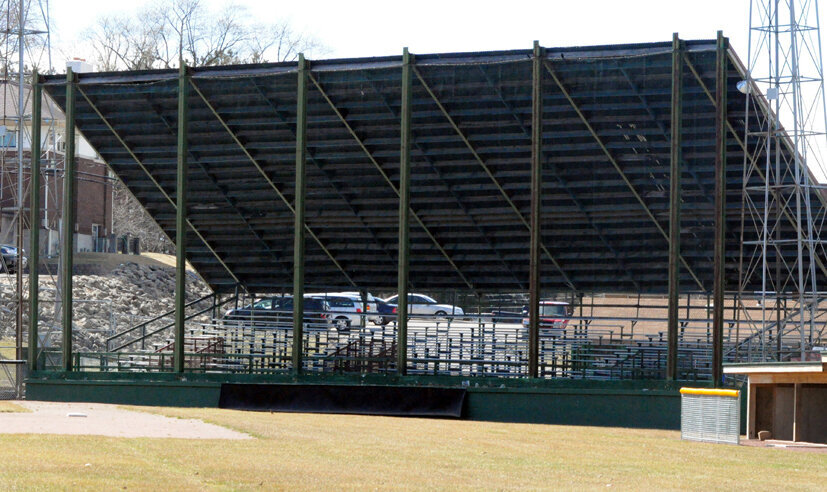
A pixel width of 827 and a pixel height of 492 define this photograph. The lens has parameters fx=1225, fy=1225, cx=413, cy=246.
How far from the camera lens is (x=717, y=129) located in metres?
23.2

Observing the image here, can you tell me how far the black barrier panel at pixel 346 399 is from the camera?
82.2 feet

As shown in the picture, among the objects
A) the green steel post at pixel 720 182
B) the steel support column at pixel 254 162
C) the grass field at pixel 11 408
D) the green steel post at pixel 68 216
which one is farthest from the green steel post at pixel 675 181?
the green steel post at pixel 68 216

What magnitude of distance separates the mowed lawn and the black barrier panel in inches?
154

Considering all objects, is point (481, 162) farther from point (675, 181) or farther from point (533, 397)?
point (533, 397)

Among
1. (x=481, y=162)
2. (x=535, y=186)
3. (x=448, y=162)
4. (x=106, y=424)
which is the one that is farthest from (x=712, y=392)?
(x=106, y=424)

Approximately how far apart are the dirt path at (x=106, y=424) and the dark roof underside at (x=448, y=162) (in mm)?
7738

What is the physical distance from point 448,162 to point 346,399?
19.6ft

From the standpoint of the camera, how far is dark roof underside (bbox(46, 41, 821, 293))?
24938mm

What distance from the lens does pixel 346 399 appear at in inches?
1011

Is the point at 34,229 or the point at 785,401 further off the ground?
the point at 34,229

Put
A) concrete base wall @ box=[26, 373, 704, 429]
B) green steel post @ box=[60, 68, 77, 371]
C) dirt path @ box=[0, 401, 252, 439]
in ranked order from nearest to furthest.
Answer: dirt path @ box=[0, 401, 252, 439] → concrete base wall @ box=[26, 373, 704, 429] → green steel post @ box=[60, 68, 77, 371]

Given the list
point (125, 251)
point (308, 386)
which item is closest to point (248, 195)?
point (308, 386)

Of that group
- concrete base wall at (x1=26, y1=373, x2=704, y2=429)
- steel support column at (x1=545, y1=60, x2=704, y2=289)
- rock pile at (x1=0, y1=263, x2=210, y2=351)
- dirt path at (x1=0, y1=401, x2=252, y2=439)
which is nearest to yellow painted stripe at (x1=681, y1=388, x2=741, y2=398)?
concrete base wall at (x1=26, y1=373, x2=704, y2=429)

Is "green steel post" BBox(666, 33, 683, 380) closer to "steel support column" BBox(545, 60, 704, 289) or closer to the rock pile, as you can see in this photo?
"steel support column" BBox(545, 60, 704, 289)
